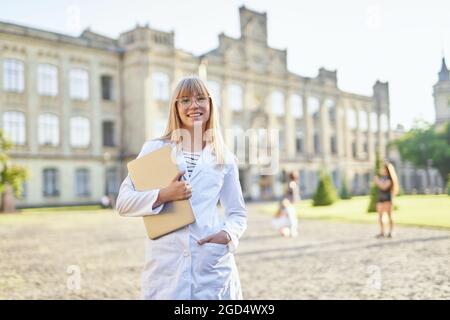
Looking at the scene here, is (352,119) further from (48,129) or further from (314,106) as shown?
(48,129)

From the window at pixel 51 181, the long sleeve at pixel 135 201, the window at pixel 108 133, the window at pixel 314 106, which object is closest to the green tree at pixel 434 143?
the long sleeve at pixel 135 201

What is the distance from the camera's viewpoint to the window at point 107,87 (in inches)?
889

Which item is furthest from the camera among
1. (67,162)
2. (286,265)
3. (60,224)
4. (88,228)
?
(67,162)

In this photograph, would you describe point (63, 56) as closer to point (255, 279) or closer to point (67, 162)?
point (67, 162)

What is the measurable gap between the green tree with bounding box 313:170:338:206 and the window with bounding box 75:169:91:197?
8369 mm

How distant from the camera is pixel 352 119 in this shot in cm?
500

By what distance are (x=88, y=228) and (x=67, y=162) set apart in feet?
31.9

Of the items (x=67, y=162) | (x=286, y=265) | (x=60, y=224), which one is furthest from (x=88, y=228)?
(x=67, y=162)

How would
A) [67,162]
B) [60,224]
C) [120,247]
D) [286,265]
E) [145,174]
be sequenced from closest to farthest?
1. [145,174]
2. [286,265]
3. [120,247]
4. [60,224]
5. [67,162]

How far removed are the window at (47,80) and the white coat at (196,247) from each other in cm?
2062

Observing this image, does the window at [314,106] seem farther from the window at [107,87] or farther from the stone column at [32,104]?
the stone column at [32,104]

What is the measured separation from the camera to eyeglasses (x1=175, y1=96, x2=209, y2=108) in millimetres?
1742

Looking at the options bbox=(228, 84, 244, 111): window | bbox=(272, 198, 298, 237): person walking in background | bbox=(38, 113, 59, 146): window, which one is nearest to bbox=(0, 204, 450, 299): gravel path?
bbox=(272, 198, 298, 237): person walking in background
